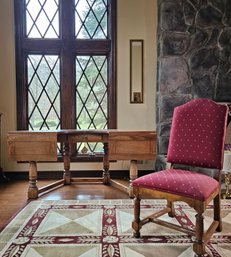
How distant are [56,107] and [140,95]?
124 cm

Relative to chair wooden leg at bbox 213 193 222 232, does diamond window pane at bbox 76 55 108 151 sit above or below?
above

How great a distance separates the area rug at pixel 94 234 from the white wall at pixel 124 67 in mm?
1474

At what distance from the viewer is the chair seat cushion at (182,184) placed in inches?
71.6

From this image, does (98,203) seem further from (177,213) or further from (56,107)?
(56,107)

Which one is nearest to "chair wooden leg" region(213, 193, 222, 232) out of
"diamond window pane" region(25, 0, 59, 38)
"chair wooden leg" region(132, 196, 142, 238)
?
"chair wooden leg" region(132, 196, 142, 238)

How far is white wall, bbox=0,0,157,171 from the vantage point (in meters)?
3.88

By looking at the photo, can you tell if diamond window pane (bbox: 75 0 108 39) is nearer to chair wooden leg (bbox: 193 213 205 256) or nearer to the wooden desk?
the wooden desk

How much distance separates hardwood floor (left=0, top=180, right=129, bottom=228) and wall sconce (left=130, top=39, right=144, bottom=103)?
4.40ft

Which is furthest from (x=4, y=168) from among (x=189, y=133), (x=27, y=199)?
(x=189, y=133)

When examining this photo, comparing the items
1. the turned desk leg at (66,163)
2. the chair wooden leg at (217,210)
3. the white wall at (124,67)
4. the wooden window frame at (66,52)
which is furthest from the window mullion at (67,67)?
the chair wooden leg at (217,210)

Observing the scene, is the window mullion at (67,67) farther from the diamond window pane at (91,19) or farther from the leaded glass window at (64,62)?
the diamond window pane at (91,19)

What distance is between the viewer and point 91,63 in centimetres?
410

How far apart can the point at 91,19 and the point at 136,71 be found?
1.00 m

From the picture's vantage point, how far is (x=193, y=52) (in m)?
3.63
